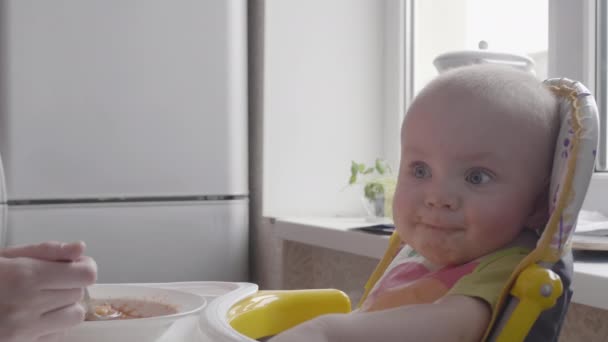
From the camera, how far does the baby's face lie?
2.18ft

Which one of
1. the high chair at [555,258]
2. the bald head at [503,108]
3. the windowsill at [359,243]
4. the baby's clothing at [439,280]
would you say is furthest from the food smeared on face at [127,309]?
the windowsill at [359,243]

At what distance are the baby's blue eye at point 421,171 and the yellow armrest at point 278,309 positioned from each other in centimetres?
22

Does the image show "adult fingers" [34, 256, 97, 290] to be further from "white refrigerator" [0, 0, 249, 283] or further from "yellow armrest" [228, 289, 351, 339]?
"white refrigerator" [0, 0, 249, 283]

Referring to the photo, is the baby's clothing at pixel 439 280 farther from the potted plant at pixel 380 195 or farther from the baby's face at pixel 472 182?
the potted plant at pixel 380 195

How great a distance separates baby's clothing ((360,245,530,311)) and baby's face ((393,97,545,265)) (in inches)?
0.7

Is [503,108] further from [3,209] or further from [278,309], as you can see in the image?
[3,209]

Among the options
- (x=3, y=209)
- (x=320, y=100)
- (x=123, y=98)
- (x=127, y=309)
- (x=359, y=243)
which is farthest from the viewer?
(x=320, y=100)

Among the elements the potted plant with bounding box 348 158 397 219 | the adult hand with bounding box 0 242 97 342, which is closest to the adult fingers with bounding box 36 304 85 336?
the adult hand with bounding box 0 242 97 342

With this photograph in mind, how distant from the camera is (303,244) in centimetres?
184

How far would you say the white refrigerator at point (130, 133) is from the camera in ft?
5.40

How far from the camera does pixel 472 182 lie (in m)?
0.68

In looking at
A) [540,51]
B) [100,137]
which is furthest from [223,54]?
[540,51]

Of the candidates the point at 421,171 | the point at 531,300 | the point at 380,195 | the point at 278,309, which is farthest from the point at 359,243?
the point at 531,300

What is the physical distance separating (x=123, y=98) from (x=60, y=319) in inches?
43.2
